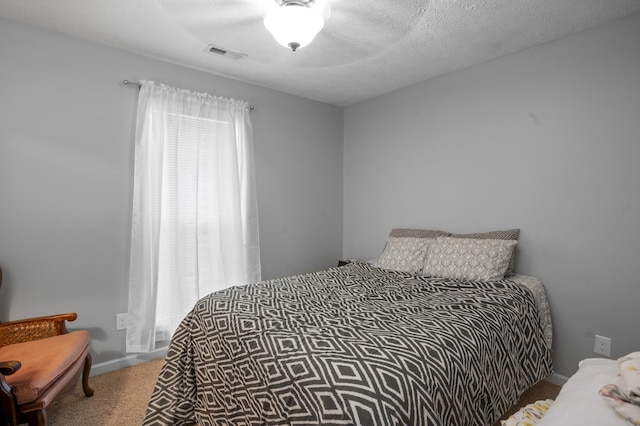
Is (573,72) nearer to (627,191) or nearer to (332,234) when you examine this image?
(627,191)

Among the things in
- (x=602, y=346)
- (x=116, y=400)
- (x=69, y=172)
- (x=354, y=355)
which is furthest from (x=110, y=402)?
(x=602, y=346)

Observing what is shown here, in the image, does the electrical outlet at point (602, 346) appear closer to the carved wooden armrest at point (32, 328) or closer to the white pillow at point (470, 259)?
the white pillow at point (470, 259)

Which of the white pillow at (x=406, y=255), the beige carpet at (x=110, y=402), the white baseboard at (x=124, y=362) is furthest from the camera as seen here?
the white pillow at (x=406, y=255)

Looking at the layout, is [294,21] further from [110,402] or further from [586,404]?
[110,402]

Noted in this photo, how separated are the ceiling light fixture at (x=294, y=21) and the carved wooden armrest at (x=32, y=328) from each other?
220 cm

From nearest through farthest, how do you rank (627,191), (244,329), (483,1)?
(244,329) < (483,1) < (627,191)

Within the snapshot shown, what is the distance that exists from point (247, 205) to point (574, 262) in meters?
2.64

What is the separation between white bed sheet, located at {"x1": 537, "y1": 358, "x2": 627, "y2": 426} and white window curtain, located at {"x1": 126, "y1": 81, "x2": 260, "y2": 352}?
2564 mm

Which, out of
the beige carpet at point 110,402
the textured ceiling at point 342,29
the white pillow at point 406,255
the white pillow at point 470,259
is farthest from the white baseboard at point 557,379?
the beige carpet at point 110,402

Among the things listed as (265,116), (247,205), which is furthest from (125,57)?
(247,205)

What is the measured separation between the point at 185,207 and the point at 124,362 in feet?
4.24

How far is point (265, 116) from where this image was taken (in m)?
3.42

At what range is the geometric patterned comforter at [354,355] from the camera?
1.17m

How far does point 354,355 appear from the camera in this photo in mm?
1272
